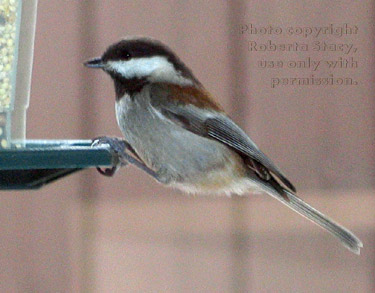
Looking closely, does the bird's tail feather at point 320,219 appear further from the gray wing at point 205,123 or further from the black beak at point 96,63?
the black beak at point 96,63

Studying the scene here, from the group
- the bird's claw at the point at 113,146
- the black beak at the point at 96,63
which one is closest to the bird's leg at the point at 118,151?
the bird's claw at the point at 113,146

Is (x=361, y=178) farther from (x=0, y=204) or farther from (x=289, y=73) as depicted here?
(x=0, y=204)

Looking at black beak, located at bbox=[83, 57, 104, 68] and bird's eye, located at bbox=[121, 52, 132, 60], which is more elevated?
bird's eye, located at bbox=[121, 52, 132, 60]

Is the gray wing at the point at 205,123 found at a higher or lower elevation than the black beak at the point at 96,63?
lower

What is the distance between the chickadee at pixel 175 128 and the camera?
1.08m

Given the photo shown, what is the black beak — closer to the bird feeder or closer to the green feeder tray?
the bird feeder

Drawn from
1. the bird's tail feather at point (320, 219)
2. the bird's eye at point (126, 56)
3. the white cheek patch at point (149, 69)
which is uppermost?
the bird's eye at point (126, 56)

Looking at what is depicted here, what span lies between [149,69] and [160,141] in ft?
0.35

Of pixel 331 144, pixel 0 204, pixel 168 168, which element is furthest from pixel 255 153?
pixel 0 204

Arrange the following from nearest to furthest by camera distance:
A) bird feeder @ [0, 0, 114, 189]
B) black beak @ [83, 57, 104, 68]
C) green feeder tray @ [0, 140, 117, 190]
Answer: green feeder tray @ [0, 140, 117, 190] < bird feeder @ [0, 0, 114, 189] < black beak @ [83, 57, 104, 68]

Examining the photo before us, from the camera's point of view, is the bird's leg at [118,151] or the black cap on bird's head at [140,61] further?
the black cap on bird's head at [140,61]

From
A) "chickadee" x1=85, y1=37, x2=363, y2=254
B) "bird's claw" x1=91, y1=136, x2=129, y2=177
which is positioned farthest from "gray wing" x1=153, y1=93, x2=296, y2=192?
"bird's claw" x1=91, y1=136, x2=129, y2=177

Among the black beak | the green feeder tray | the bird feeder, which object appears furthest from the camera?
the black beak

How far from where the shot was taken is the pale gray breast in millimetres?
1080
